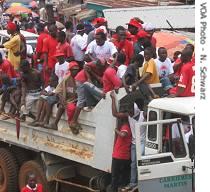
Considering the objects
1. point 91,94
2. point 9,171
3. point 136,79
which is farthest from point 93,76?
point 9,171

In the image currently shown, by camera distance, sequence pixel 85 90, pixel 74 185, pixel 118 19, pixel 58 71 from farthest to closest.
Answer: pixel 118 19 < pixel 58 71 < pixel 74 185 < pixel 85 90

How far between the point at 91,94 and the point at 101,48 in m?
1.42

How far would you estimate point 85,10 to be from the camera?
24.2 metres

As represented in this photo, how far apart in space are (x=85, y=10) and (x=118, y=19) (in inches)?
306

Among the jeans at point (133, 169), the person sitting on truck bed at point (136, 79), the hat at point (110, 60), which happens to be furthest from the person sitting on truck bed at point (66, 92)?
the jeans at point (133, 169)

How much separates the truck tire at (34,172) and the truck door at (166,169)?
2.80 meters

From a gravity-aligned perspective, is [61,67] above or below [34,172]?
above

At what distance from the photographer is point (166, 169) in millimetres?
6094

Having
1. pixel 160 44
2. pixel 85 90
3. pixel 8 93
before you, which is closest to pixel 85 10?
pixel 160 44

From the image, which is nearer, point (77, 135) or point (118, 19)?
point (77, 135)

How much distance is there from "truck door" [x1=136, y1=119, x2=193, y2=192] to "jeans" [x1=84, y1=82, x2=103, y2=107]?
1.53 meters

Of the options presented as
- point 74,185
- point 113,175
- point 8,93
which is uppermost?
point 8,93

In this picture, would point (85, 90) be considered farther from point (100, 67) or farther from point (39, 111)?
point (39, 111)
